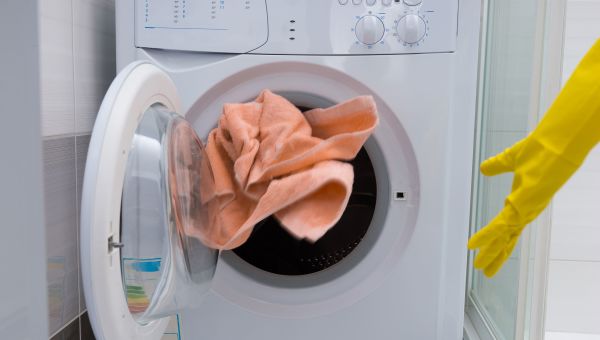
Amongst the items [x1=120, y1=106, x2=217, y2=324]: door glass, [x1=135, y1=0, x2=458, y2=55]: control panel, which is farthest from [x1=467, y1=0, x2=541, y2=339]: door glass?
[x1=120, y1=106, x2=217, y2=324]: door glass

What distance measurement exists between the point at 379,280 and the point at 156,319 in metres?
0.42

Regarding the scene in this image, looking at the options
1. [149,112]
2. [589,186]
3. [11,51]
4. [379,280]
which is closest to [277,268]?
[379,280]

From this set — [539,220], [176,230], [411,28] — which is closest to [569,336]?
[539,220]

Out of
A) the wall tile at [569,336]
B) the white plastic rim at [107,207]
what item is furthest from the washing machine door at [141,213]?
the wall tile at [569,336]

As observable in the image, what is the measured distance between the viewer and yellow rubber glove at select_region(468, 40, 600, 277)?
0.48m

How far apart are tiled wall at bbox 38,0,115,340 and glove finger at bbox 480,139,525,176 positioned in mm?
624

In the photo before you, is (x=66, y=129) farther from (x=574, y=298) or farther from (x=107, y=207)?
(x=574, y=298)

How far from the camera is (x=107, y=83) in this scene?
3.79 feet

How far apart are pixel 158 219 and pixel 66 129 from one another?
0.26 m

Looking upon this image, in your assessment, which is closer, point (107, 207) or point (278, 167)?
point (107, 207)

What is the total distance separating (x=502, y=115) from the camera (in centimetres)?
118

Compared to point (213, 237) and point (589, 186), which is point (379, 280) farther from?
point (589, 186)

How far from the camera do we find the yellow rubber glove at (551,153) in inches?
18.9

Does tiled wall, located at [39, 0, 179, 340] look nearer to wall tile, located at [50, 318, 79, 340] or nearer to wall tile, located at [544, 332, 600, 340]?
wall tile, located at [50, 318, 79, 340]
